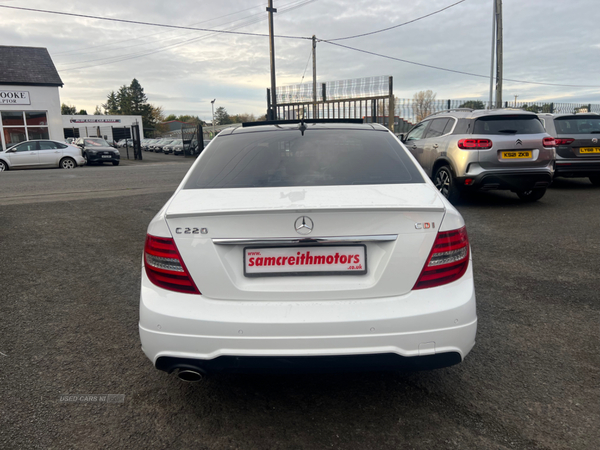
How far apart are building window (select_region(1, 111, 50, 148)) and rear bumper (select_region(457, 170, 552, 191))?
3253cm

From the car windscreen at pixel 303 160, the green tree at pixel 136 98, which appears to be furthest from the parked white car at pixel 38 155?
the green tree at pixel 136 98

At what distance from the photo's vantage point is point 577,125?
10.0 meters

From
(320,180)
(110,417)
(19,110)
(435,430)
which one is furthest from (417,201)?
(19,110)

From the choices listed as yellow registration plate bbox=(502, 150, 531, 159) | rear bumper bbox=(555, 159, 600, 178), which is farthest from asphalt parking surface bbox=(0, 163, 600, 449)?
rear bumper bbox=(555, 159, 600, 178)

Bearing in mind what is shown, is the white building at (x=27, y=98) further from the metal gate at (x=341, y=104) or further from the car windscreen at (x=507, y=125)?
the car windscreen at (x=507, y=125)

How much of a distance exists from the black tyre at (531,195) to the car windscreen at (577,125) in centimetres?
207

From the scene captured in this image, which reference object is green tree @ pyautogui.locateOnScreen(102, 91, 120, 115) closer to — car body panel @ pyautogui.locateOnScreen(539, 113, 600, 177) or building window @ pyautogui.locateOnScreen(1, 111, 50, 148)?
building window @ pyautogui.locateOnScreen(1, 111, 50, 148)

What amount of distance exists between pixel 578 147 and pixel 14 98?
3364cm

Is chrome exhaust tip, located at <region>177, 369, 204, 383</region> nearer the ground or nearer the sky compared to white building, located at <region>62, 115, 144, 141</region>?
nearer the ground

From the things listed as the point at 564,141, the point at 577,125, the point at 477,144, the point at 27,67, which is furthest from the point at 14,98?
the point at 577,125

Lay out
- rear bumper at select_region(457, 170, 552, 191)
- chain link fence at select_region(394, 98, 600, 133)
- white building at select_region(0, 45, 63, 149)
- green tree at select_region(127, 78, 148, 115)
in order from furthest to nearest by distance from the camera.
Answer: green tree at select_region(127, 78, 148, 115)
white building at select_region(0, 45, 63, 149)
chain link fence at select_region(394, 98, 600, 133)
rear bumper at select_region(457, 170, 552, 191)

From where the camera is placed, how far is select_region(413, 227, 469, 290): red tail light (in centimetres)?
225

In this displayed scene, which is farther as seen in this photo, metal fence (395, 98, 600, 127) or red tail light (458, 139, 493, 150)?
metal fence (395, 98, 600, 127)

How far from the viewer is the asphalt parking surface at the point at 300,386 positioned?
91.0 inches
